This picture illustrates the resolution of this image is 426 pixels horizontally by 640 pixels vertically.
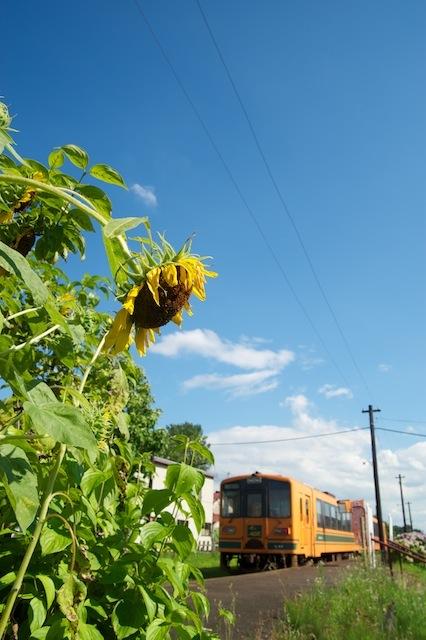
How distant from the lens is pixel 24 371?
1.44 metres

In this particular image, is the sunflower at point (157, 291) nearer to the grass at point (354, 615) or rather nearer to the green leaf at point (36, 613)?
the green leaf at point (36, 613)

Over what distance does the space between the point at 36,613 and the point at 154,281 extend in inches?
35.7

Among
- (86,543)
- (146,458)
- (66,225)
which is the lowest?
(86,543)

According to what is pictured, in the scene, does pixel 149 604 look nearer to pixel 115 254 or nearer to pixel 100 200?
pixel 115 254

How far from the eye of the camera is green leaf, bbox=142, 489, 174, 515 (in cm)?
170

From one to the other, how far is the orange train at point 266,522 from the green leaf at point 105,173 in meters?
16.3

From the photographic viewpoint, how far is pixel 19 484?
3.44 feet

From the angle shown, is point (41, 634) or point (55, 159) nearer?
point (41, 634)

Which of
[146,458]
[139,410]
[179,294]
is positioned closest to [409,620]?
[146,458]

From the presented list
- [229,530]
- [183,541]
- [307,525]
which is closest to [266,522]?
[229,530]

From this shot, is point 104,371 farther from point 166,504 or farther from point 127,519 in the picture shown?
point 166,504

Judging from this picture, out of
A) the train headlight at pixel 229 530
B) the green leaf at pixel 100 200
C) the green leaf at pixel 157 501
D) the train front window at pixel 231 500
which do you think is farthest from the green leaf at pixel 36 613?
the train headlight at pixel 229 530

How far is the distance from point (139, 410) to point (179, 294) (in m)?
18.3

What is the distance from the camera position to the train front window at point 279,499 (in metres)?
17.4
